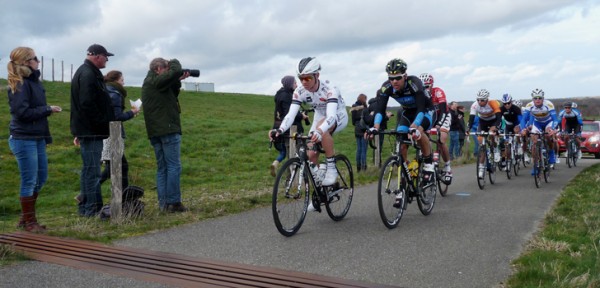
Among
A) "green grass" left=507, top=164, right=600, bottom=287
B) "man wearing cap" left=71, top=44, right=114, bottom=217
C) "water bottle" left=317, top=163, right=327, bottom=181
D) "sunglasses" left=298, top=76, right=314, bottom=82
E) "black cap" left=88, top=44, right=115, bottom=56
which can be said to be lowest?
"green grass" left=507, top=164, right=600, bottom=287

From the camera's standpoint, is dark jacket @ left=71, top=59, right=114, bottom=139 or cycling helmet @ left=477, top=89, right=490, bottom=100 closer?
dark jacket @ left=71, top=59, right=114, bottom=139

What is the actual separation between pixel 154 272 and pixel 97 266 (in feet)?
1.92

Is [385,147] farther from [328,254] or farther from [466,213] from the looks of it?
[328,254]

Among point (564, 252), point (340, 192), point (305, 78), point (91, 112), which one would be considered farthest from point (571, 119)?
point (91, 112)

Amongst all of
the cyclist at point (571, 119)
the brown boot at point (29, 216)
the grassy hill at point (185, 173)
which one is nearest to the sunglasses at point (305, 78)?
the grassy hill at point (185, 173)

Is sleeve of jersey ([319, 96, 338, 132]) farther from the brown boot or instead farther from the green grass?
the brown boot

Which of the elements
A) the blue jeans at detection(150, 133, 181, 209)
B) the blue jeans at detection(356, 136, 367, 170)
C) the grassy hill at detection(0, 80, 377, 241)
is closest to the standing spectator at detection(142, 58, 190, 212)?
the blue jeans at detection(150, 133, 181, 209)

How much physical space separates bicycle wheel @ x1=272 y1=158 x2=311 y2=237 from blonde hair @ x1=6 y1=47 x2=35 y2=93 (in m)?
3.21

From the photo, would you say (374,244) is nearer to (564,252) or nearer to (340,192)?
(340,192)

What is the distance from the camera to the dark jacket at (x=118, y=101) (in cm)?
842

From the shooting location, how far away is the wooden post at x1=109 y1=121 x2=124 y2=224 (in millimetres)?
7504

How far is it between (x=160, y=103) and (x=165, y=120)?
0.80 ft

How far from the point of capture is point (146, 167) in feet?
58.2

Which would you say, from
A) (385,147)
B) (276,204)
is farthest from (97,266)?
(385,147)
